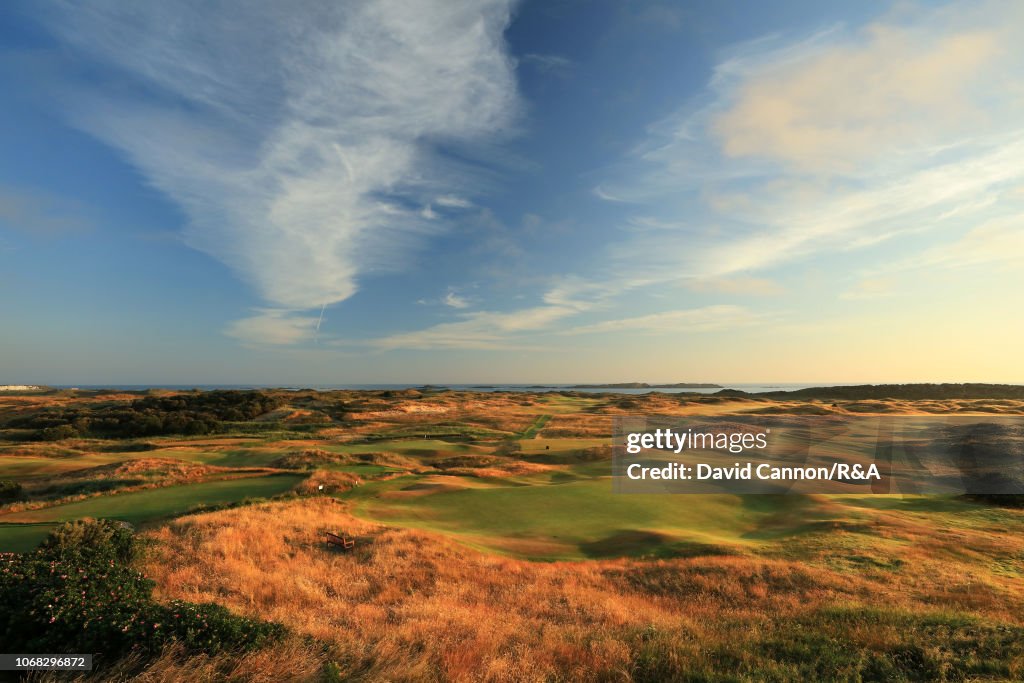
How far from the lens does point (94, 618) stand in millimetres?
6602

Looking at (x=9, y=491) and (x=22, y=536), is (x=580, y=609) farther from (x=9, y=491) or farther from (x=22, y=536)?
(x=9, y=491)

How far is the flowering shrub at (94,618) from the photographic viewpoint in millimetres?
6375

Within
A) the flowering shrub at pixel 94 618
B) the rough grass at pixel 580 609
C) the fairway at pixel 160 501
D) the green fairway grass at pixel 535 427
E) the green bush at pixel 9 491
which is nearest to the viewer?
the flowering shrub at pixel 94 618

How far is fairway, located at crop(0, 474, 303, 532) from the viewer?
18.3 metres

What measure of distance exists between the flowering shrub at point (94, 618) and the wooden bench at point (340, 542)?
7594mm

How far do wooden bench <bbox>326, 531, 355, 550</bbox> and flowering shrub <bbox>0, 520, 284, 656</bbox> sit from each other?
7594 millimetres

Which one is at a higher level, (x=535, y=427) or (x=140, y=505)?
(x=140, y=505)

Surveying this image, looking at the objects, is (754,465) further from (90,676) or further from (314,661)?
(90,676)

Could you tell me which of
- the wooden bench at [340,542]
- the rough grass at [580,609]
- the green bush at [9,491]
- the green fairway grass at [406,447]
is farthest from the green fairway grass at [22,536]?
the green fairway grass at [406,447]

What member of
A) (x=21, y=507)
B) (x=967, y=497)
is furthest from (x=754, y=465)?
(x=21, y=507)

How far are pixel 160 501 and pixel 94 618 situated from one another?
19120 millimetres

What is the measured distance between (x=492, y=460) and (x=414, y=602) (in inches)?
1087

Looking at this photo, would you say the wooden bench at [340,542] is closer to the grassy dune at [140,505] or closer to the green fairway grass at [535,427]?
the grassy dune at [140,505]

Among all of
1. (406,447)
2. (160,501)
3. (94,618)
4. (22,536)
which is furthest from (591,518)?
(406,447)
